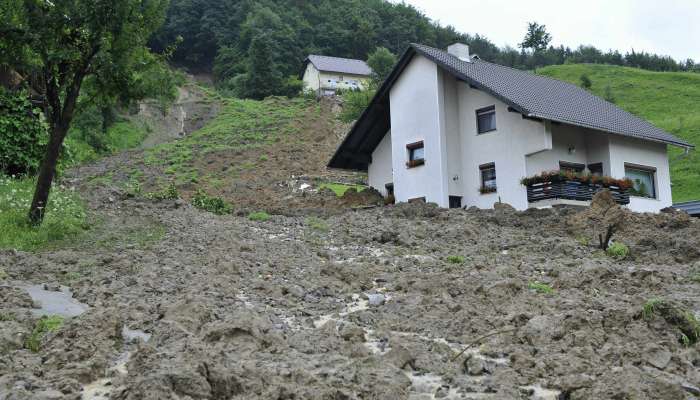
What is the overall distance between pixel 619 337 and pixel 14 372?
22.5 ft

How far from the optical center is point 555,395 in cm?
712

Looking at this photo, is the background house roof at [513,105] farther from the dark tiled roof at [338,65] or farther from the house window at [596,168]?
the dark tiled roof at [338,65]

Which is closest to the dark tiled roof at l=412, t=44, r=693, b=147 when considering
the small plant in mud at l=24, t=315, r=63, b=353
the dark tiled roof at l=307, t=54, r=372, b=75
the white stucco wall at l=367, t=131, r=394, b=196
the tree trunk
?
the white stucco wall at l=367, t=131, r=394, b=196

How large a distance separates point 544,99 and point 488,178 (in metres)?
3.93

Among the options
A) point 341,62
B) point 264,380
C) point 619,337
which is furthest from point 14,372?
point 341,62

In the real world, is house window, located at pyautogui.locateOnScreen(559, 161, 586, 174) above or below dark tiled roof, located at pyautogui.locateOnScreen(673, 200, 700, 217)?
A: above

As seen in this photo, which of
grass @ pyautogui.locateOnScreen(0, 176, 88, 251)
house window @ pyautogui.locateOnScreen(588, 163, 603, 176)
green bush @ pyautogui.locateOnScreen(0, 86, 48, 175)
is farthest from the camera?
house window @ pyautogui.locateOnScreen(588, 163, 603, 176)

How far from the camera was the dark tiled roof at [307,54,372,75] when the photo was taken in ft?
261

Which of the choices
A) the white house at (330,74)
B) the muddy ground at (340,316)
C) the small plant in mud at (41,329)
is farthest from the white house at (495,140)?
the white house at (330,74)

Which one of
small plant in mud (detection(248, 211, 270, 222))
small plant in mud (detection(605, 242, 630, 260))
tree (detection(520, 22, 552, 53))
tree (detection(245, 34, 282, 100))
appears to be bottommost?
small plant in mud (detection(605, 242, 630, 260))

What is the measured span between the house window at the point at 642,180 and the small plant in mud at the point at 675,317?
64.5 ft

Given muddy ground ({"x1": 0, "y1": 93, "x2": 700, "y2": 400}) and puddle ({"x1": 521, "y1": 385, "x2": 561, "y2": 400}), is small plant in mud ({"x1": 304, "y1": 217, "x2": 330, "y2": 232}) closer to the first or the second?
muddy ground ({"x1": 0, "y1": 93, "x2": 700, "y2": 400})

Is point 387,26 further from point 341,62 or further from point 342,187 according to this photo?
point 342,187

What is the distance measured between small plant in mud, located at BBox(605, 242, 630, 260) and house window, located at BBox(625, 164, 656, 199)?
37.0ft
